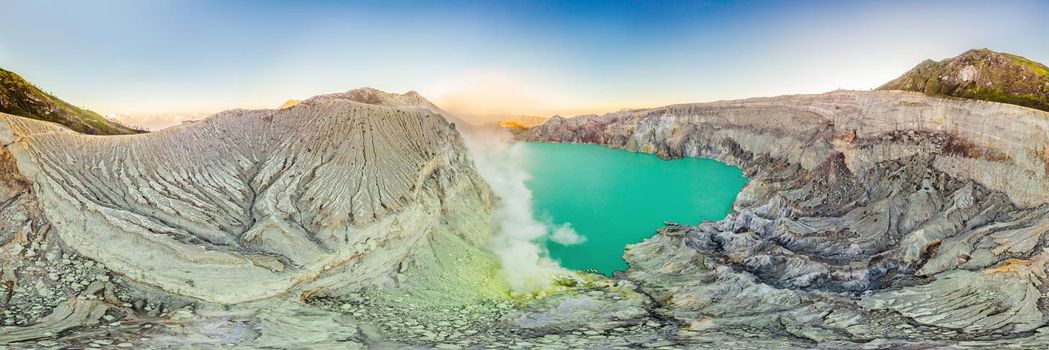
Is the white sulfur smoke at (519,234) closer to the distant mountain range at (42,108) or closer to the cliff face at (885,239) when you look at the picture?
the cliff face at (885,239)

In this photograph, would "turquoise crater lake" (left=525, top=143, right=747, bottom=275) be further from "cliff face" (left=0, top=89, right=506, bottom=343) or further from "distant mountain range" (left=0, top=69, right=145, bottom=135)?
"distant mountain range" (left=0, top=69, right=145, bottom=135)

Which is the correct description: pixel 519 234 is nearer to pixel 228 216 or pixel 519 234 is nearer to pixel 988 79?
pixel 228 216

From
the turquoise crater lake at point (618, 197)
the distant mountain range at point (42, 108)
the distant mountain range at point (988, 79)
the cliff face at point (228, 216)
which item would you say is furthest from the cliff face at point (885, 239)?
the distant mountain range at point (42, 108)

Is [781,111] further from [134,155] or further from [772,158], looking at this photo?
[134,155]

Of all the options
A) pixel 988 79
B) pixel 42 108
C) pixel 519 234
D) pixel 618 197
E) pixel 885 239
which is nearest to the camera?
pixel 885 239

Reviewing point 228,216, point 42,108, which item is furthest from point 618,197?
point 42,108
